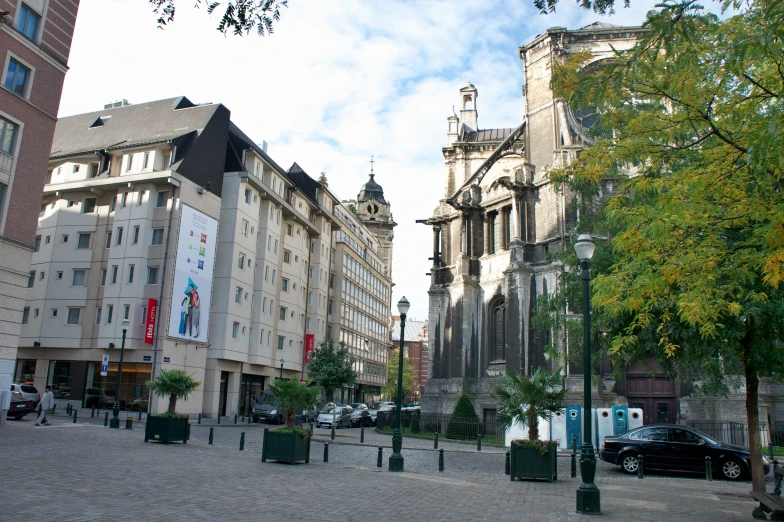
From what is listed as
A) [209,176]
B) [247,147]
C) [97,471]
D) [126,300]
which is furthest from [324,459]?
[247,147]

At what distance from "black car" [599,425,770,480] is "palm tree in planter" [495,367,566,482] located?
377cm

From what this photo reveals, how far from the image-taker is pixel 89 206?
4144 centimetres

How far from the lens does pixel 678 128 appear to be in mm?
9953

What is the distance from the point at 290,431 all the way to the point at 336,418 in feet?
73.5

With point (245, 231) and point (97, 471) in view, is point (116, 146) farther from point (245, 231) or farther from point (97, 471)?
point (97, 471)

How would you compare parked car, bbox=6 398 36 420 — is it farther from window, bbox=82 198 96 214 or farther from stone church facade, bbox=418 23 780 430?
stone church facade, bbox=418 23 780 430

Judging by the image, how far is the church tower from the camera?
96.2 metres

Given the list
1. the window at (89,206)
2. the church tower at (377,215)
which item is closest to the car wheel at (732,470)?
the window at (89,206)

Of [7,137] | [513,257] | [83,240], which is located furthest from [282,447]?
[83,240]

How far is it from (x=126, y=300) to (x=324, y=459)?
24.8m

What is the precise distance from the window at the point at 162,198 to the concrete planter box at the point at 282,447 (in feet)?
87.2

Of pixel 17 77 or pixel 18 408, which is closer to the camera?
pixel 17 77

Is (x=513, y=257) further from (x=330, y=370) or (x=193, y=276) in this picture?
(x=193, y=276)

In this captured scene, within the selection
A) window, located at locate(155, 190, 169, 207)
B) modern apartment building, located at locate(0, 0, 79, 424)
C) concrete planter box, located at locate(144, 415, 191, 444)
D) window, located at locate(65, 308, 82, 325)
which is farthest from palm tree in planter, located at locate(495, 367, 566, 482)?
window, located at locate(65, 308, 82, 325)
